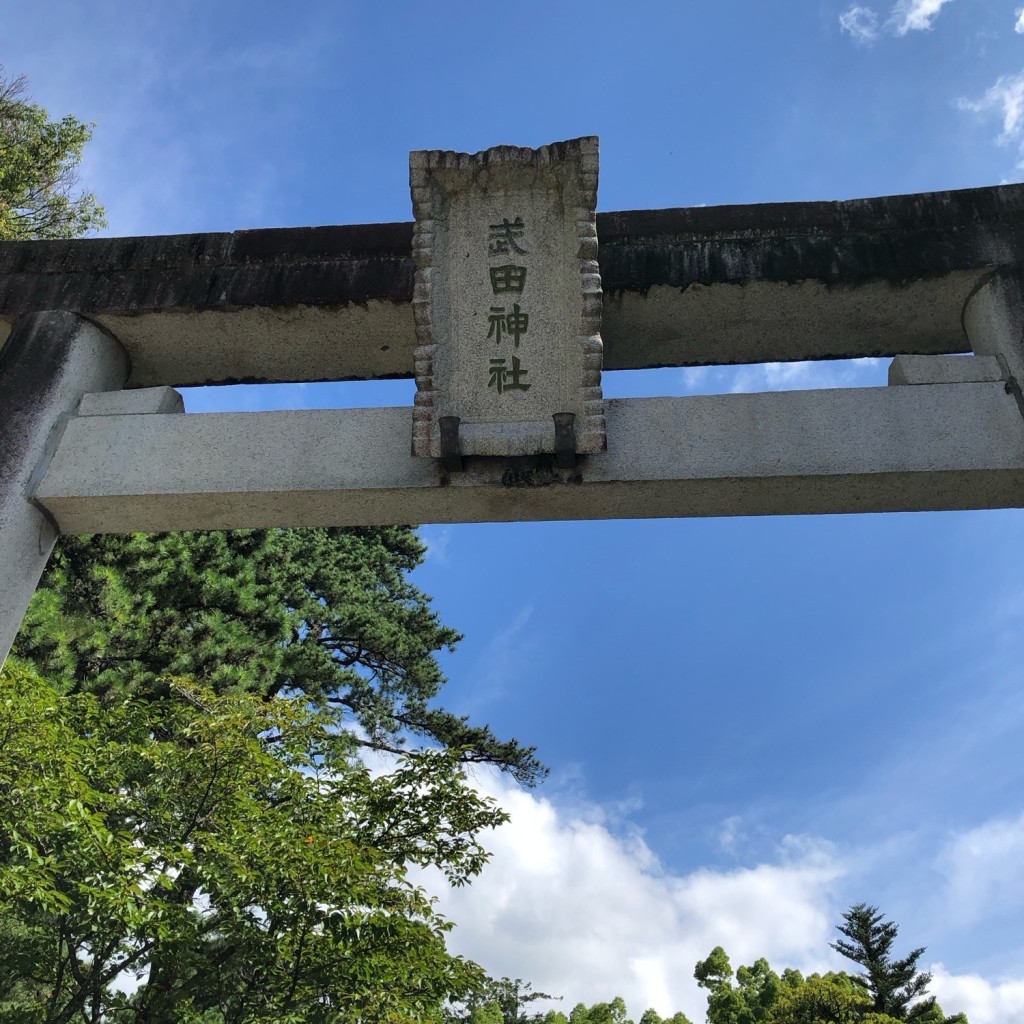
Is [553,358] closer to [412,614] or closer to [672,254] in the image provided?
[672,254]

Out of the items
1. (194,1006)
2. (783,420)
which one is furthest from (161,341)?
(194,1006)

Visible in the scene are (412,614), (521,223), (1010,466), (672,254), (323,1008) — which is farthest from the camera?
(412,614)

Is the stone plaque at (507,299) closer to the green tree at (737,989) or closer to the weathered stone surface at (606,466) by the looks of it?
the weathered stone surface at (606,466)

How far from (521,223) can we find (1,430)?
7.77 feet

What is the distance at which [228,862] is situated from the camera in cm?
539

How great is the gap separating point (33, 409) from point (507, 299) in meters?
2.11

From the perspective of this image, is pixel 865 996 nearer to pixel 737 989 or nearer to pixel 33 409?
pixel 737 989

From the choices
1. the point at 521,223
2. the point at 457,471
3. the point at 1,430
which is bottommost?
the point at 457,471

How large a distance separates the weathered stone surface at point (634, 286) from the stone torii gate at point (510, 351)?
11 millimetres

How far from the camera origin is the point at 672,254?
13.3 ft

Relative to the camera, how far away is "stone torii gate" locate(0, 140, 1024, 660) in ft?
11.4

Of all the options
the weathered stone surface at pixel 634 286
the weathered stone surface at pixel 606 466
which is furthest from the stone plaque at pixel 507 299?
the weathered stone surface at pixel 634 286

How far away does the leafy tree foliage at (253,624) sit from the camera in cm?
896

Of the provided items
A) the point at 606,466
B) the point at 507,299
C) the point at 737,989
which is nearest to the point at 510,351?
the point at 507,299
